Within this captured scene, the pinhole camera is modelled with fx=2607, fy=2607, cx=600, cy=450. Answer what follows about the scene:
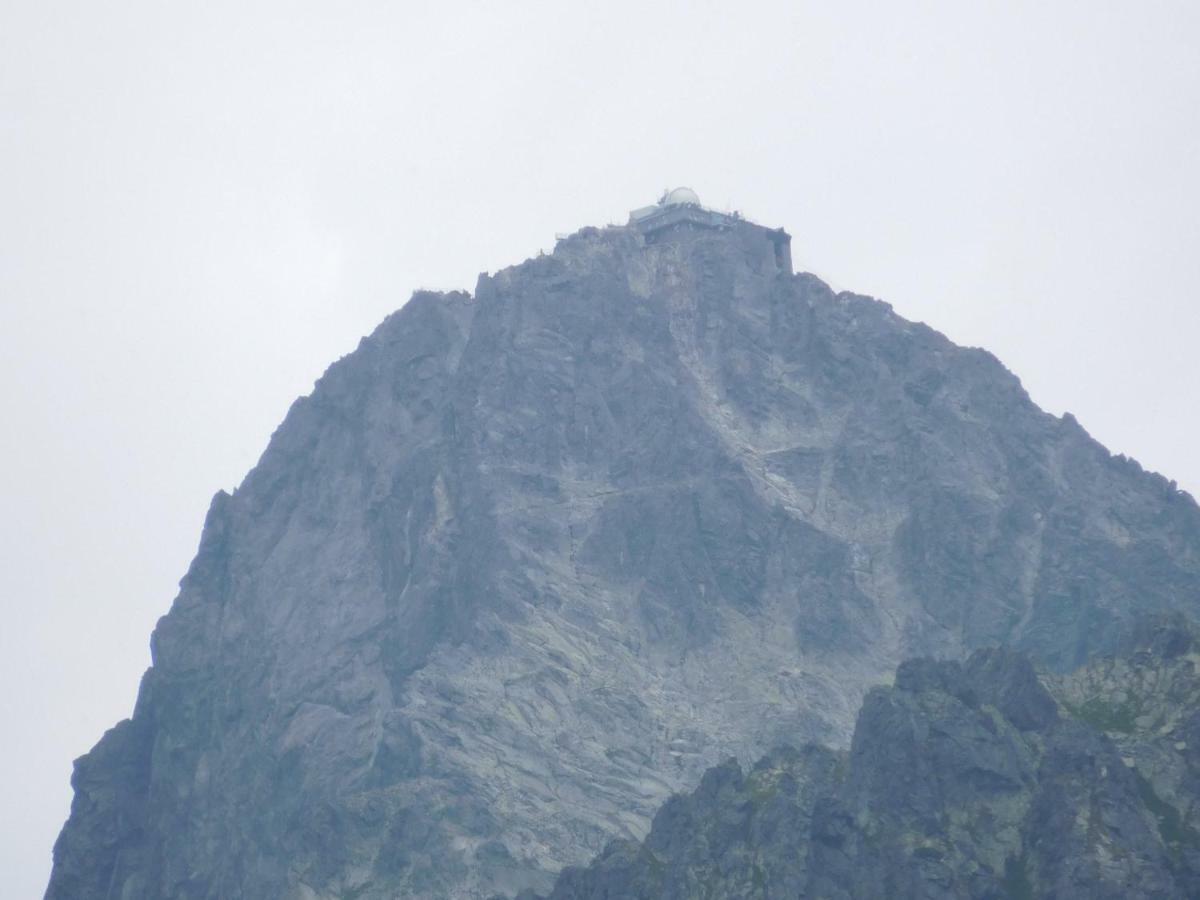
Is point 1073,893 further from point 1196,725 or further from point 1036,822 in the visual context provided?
point 1196,725

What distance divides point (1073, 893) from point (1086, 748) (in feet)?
43.0

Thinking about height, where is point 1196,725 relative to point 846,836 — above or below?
above

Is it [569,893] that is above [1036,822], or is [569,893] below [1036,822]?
below

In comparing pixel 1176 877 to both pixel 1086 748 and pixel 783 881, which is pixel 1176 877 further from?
pixel 783 881

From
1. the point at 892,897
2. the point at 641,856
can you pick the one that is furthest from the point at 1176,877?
the point at 641,856

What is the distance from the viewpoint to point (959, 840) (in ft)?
634

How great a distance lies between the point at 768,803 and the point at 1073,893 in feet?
78.1

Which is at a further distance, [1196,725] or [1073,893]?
[1196,725]

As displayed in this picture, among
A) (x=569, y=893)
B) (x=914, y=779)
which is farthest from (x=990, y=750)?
(x=569, y=893)

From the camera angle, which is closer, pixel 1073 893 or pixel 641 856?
pixel 1073 893

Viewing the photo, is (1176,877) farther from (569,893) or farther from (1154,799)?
(569,893)

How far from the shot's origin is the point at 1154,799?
642ft

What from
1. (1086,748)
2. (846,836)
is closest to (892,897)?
(846,836)

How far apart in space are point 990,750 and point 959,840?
8823 millimetres
